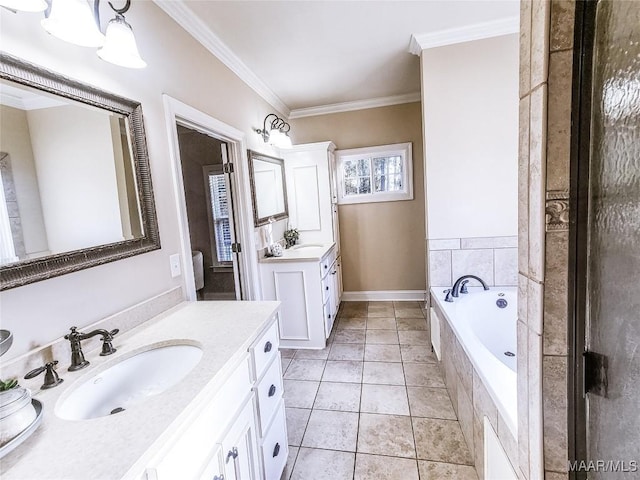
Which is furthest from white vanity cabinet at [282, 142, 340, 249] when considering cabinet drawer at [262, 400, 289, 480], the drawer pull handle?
the drawer pull handle

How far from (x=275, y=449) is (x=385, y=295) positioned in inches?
113

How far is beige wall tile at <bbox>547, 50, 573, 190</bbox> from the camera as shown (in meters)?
0.64

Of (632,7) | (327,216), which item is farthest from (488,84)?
(632,7)

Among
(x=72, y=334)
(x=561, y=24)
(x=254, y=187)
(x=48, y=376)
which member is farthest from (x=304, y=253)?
(x=561, y=24)

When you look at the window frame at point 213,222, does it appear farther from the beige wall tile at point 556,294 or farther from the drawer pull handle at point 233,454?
the beige wall tile at point 556,294

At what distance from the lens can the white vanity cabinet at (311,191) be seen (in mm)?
3484

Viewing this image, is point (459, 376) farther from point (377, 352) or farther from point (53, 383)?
point (53, 383)

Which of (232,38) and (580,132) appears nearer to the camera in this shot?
(580,132)

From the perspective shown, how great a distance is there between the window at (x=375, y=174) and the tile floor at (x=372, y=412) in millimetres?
1699

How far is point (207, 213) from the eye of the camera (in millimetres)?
4250

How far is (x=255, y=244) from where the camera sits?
8.92 feet

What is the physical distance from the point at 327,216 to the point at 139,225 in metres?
2.33

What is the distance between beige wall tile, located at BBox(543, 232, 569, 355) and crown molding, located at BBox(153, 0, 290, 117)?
2.11m

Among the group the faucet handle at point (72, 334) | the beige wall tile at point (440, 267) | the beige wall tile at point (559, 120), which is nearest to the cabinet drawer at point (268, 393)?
the faucet handle at point (72, 334)
